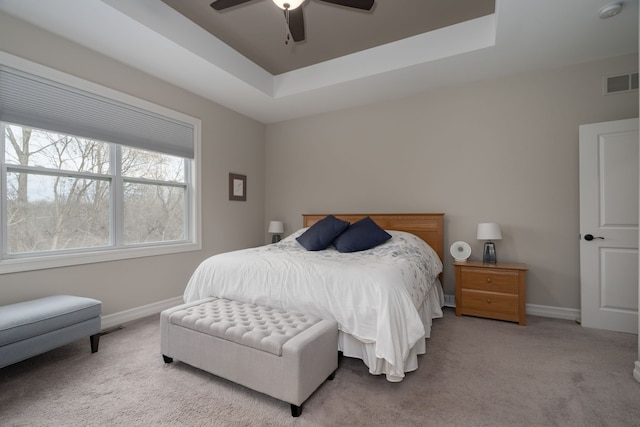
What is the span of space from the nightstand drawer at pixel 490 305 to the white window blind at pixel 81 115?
3.81 metres

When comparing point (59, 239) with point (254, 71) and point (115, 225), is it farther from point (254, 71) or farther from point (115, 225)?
point (254, 71)

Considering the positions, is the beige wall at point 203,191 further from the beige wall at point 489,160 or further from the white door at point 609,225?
the white door at point 609,225

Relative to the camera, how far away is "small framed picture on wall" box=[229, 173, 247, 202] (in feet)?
14.8

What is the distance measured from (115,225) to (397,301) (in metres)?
2.94

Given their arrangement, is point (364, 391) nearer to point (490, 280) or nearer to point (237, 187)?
point (490, 280)

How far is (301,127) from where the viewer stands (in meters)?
4.88

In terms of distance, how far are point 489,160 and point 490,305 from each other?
1.66 metres

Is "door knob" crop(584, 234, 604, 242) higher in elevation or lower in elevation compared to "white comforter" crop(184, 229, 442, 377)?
higher

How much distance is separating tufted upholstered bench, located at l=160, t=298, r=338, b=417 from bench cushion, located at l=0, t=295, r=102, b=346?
0.70 meters

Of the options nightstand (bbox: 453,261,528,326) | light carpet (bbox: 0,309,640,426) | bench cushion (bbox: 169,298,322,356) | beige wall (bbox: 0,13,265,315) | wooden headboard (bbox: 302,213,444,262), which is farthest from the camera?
wooden headboard (bbox: 302,213,444,262)

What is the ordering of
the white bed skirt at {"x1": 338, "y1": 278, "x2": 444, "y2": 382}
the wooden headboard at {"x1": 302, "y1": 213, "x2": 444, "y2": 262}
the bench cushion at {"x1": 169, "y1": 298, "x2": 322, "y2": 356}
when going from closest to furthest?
the bench cushion at {"x1": 169, "y1": 298, "x2": 322, "y2": 356}, the white bed skirt at {"x1": 338, "y1": 278, "x2": 444, "y2": 382}, the wooden headboard at {"x1": 302, "y1": 213, "x2": 444, "y2": 262}

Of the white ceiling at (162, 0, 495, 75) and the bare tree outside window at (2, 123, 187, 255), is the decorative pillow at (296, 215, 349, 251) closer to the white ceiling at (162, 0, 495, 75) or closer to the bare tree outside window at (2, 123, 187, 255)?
the bare tree outside window at (2, 123, 187, 255)

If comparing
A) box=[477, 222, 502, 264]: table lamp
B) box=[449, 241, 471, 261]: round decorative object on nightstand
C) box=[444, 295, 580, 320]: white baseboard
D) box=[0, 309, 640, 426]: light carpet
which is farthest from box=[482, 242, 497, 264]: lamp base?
box=[0, 309, 640, 426]: light carpet

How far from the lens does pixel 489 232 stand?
3.30 metres
